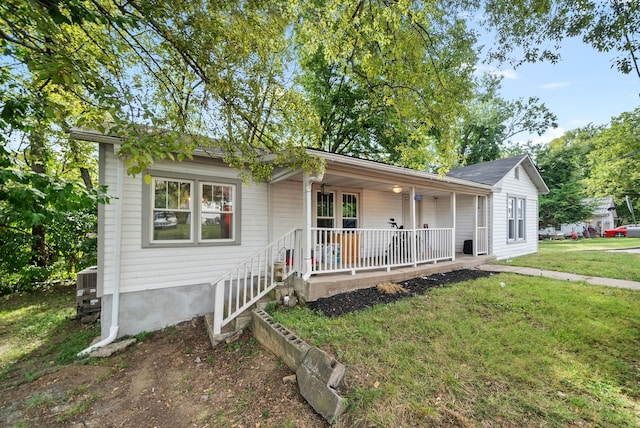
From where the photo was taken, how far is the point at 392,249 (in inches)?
264

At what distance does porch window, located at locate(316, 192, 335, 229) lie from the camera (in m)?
7.62

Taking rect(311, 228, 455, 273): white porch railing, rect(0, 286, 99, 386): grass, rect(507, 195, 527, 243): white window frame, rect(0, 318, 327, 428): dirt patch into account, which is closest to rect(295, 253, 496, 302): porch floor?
rect(311, 228, 455, 273): white porch railing

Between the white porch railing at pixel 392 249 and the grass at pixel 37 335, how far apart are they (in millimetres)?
4693

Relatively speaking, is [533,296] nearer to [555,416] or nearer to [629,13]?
[555,416]

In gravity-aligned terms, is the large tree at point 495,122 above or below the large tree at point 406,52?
above

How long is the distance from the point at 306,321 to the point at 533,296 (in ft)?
15.0

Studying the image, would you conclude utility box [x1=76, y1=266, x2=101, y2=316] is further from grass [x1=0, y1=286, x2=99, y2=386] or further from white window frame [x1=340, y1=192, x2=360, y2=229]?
white window frame [x1=340, y1=192, x2=360, y2=229]

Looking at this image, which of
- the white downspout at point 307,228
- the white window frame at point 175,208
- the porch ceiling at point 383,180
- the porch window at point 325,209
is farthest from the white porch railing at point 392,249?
the white window frame at point 175,208

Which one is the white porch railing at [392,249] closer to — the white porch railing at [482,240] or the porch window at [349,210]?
the porch window at [349,210]

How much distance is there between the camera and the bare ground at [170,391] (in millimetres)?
2912

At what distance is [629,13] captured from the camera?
3.70 meters

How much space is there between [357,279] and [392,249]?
1.59m

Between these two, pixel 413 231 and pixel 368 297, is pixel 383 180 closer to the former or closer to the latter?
pixel 413 231

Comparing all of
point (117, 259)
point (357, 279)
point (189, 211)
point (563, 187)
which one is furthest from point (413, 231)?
point (563, 187)
